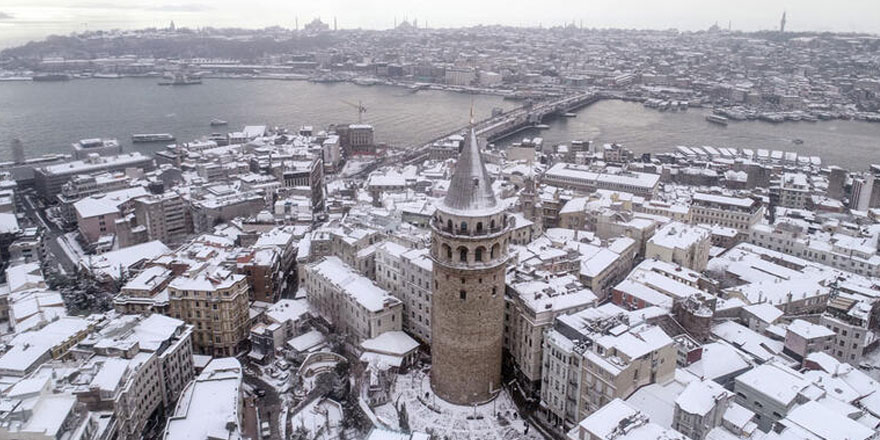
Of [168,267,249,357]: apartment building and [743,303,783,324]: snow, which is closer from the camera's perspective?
[168,267,249,357]: apartment building

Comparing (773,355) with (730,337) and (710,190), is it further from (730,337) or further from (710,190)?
(710,190)

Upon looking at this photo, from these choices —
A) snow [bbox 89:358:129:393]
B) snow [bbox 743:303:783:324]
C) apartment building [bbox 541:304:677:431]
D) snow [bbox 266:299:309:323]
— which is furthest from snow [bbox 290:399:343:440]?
snow [bbox 743:303:783:324]

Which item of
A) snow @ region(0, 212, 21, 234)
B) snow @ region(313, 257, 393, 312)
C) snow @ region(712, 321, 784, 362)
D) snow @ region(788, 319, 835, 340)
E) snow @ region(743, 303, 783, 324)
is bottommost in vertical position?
snow @ region(712, 321, 784, 362)

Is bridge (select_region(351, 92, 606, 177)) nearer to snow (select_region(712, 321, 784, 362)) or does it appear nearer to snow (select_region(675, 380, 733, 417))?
snow (select_region(712, 321, 784, 362))

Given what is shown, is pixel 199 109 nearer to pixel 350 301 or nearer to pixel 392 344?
pixel 350 301

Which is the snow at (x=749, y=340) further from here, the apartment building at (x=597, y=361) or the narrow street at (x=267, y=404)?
the narrow street at (x=267, y=404)

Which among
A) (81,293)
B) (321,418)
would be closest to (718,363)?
(321,418)

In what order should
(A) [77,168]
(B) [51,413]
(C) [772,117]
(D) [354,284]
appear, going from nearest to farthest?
(B) [51,413] → (D) [354,284] → (A) [77,168] → (C) [772,117]
